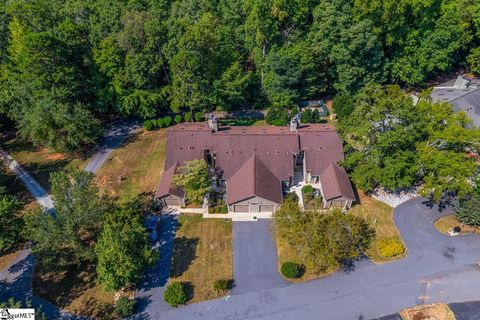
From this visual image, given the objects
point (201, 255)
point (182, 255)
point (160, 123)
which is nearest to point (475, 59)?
point (160, 123)

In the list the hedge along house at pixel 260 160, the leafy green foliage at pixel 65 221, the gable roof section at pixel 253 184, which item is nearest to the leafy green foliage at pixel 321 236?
the gable roof section at pixel 253 184

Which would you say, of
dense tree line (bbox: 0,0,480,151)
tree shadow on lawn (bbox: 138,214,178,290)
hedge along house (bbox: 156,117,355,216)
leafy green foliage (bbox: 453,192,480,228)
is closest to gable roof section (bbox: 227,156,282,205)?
hedge along house (bbox: 156,117,355,216)

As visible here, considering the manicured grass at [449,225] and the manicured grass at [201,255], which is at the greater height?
the manicured grass at [201,255]

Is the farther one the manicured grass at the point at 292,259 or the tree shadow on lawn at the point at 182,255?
the tree shadow on lawn at the point at 182,255

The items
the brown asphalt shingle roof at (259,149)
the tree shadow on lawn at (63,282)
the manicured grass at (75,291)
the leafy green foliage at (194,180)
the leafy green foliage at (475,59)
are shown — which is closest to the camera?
the manicured grass at (75,291)

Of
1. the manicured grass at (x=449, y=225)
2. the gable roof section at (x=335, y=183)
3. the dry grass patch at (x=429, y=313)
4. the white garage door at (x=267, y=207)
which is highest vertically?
the gable roof section at (x=335, y=183)

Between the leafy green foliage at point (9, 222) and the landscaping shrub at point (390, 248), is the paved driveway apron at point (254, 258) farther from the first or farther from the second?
the leafy green foliage at point (9, 222)
